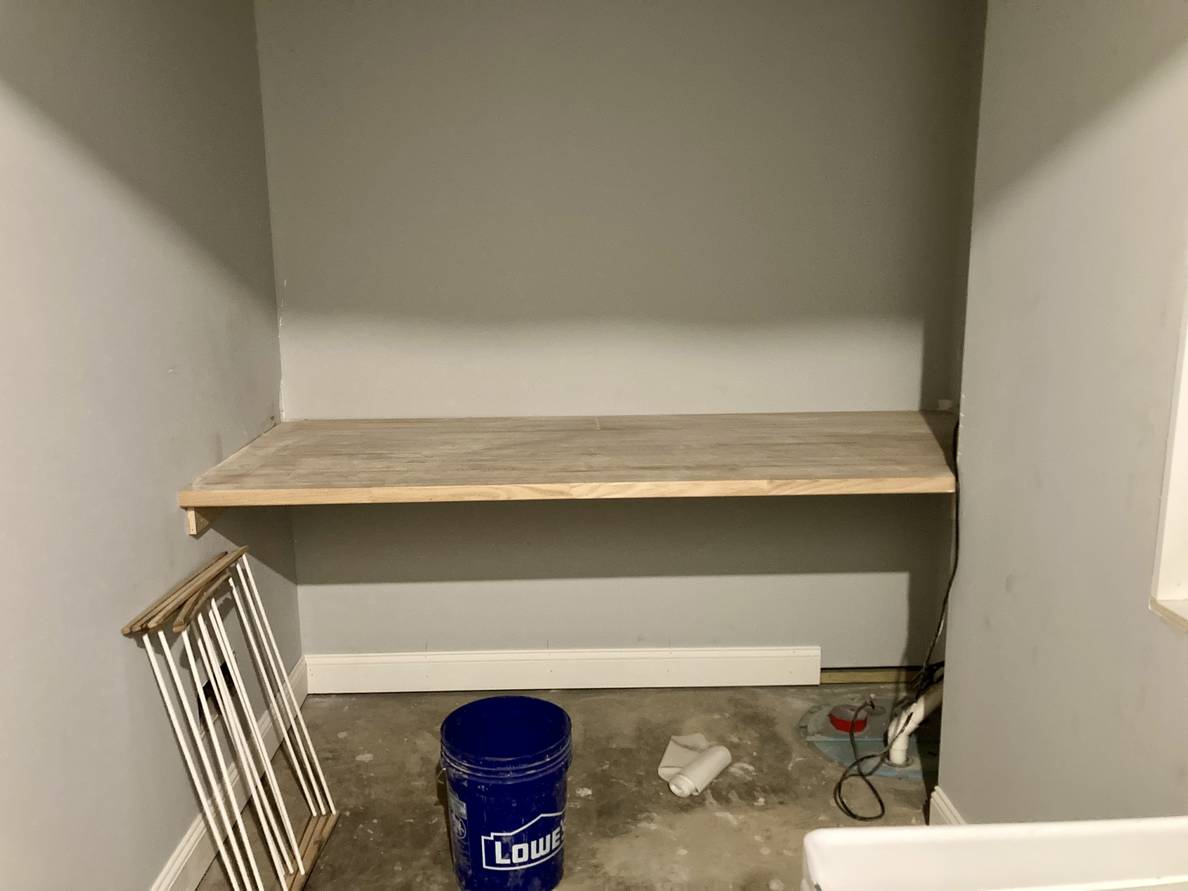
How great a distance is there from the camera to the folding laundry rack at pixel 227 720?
1809 mm

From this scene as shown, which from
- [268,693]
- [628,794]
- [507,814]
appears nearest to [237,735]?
[268,693]

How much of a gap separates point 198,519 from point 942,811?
1736 mm

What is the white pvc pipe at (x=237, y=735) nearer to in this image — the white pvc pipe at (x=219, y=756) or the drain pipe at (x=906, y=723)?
the white pvc pipe at (x=219, y=756)

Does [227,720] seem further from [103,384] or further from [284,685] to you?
[103,384]

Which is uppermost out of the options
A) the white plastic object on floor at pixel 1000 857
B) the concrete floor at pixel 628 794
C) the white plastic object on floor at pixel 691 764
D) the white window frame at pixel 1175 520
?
the white window frame at pixel 1175 520

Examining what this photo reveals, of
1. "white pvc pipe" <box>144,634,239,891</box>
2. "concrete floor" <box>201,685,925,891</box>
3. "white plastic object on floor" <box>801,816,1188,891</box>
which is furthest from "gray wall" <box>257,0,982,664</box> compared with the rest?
"white plastic object on floor" <box>801,816,1188,891</box>

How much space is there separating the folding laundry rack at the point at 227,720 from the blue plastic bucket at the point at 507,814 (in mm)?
384

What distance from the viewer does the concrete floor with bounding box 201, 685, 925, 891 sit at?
6.50 feet

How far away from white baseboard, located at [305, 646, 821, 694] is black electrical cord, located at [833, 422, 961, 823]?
0.94ft

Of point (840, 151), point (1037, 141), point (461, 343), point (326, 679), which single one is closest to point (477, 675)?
point (326, 679)

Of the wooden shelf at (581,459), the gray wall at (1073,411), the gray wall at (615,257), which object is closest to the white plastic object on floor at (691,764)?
the gray wall at (615,257)

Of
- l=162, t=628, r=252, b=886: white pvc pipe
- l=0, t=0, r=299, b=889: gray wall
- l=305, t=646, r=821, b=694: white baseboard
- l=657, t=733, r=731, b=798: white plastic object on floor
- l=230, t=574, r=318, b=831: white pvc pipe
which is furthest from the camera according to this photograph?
l=305, t=646, r=821, b=694: white baseboard

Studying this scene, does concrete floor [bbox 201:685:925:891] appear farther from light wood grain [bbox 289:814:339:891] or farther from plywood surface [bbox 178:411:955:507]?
plywood surface [bbox 178:411:955:507]

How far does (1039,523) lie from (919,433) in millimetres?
785
